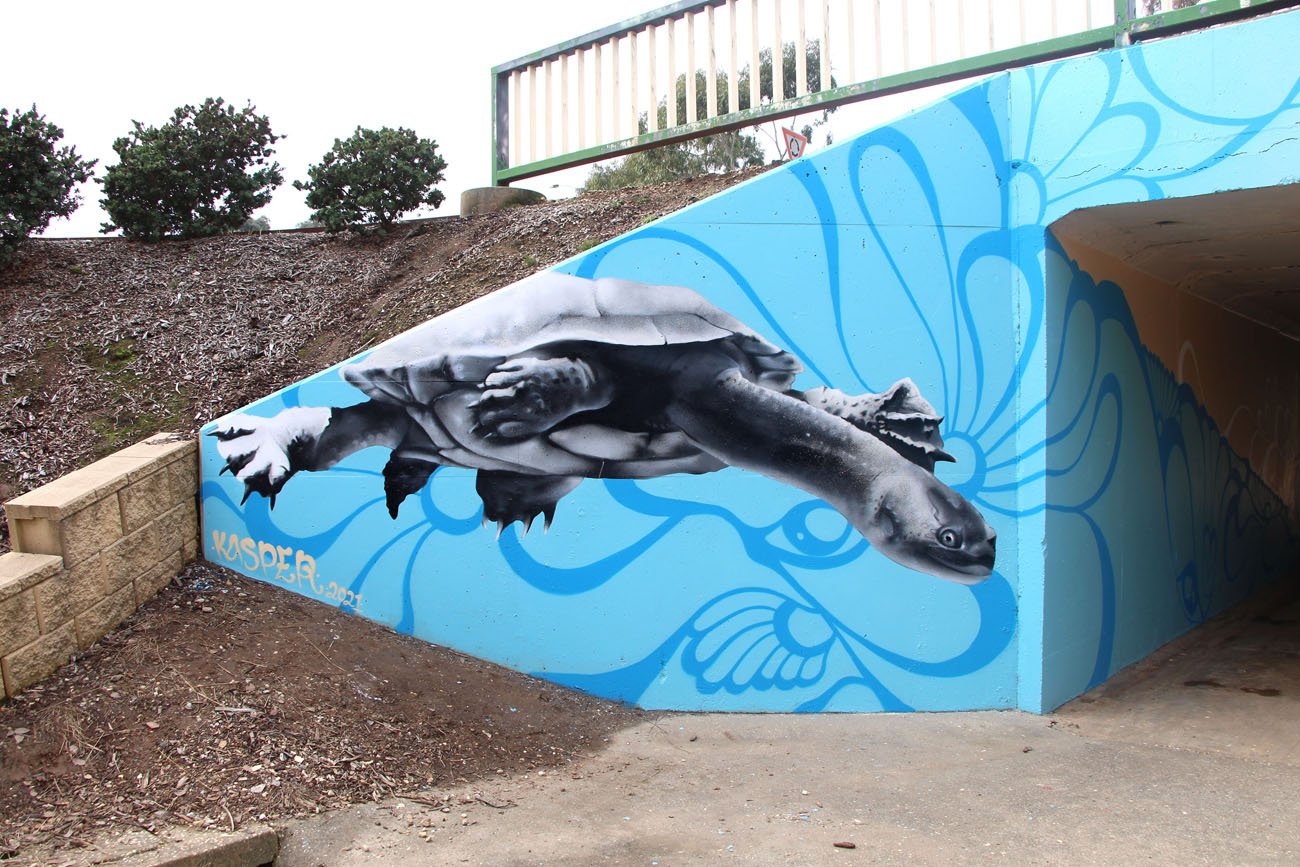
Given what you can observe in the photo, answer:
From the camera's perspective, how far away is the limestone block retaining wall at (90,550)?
4.70m

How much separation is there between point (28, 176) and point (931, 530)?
A: 859 cm

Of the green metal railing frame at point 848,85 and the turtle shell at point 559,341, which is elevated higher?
the green metal railing frame at point 848,85

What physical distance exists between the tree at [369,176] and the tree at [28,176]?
2111 mm

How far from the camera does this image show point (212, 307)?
828 cm

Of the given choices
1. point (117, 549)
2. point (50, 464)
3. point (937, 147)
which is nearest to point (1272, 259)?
point (937, 147)

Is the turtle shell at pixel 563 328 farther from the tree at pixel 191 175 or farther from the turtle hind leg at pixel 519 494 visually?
the tree at pixel 191 175

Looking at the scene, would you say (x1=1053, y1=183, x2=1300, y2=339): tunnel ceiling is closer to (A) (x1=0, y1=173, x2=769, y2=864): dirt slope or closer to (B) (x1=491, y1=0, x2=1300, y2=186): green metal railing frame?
(B) (x1=491, y1=0, x2=1300, y2=186): green metal railing frame

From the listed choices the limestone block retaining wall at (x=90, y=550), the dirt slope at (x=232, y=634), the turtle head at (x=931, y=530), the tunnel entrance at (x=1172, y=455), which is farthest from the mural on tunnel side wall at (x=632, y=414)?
the limestone block retaining wall at (x=90, y=550)

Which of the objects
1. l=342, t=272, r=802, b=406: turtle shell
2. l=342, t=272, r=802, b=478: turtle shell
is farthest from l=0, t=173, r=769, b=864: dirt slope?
l=342, t=272, r=802, b=406: turtle shell

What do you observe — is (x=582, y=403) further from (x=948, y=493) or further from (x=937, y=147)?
(x=937, y=147)

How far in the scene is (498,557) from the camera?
550 centimetres

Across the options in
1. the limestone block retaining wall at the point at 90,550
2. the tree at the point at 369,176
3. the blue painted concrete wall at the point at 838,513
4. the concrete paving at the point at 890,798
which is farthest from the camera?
the tree at the point at 369,176

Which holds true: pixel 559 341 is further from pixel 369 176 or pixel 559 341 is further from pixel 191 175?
pixel 191 175

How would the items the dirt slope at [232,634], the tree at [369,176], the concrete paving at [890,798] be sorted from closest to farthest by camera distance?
the concrete paving at [890,798] → the dirt slope at [232,634] → the tree at [369,176]
